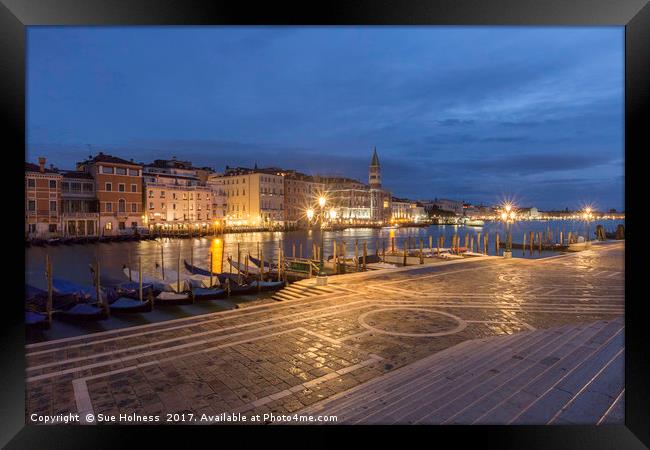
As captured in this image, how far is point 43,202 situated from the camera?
35844 mm

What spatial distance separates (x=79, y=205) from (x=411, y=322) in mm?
43716

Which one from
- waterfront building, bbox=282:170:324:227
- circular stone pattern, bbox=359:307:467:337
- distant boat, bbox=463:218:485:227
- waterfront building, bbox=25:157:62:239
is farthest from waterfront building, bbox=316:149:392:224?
circular stone pattern, bbox=359:307:467:337

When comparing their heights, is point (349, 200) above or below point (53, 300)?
above

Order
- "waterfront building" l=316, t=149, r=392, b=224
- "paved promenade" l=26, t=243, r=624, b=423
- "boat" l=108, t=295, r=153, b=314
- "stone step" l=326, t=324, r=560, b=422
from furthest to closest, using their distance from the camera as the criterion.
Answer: "waterfront building" l=316, t=149, r=392, b=224
"boat" l=108, t=295, r=153, b=314
"paved promenade" l=26, t=243, r=624, b=423
"stone step" l=326, t=324, r=560, b=422

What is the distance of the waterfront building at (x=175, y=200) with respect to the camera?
158 ft

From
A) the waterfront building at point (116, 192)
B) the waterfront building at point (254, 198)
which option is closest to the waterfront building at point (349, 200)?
the waterfront building at point (254, 198)

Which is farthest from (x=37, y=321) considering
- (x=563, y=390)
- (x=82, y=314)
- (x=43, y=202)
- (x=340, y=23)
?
(x=43, y=202)

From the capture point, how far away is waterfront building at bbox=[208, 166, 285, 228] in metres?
62.5

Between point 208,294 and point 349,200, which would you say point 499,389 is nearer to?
point 208,294

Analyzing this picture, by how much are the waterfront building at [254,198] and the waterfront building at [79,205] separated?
2258 centimetres

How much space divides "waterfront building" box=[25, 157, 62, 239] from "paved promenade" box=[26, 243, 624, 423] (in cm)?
3768

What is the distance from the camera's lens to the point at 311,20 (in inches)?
132

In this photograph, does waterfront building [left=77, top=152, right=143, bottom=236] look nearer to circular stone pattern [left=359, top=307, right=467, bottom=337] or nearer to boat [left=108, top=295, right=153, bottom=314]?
boat [left=108, top=295, right=153, bottom=314]

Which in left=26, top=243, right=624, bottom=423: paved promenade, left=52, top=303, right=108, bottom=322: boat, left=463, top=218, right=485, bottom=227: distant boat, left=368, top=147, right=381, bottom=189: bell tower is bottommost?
left=52, top=303, right=108, bottom=322: boat
